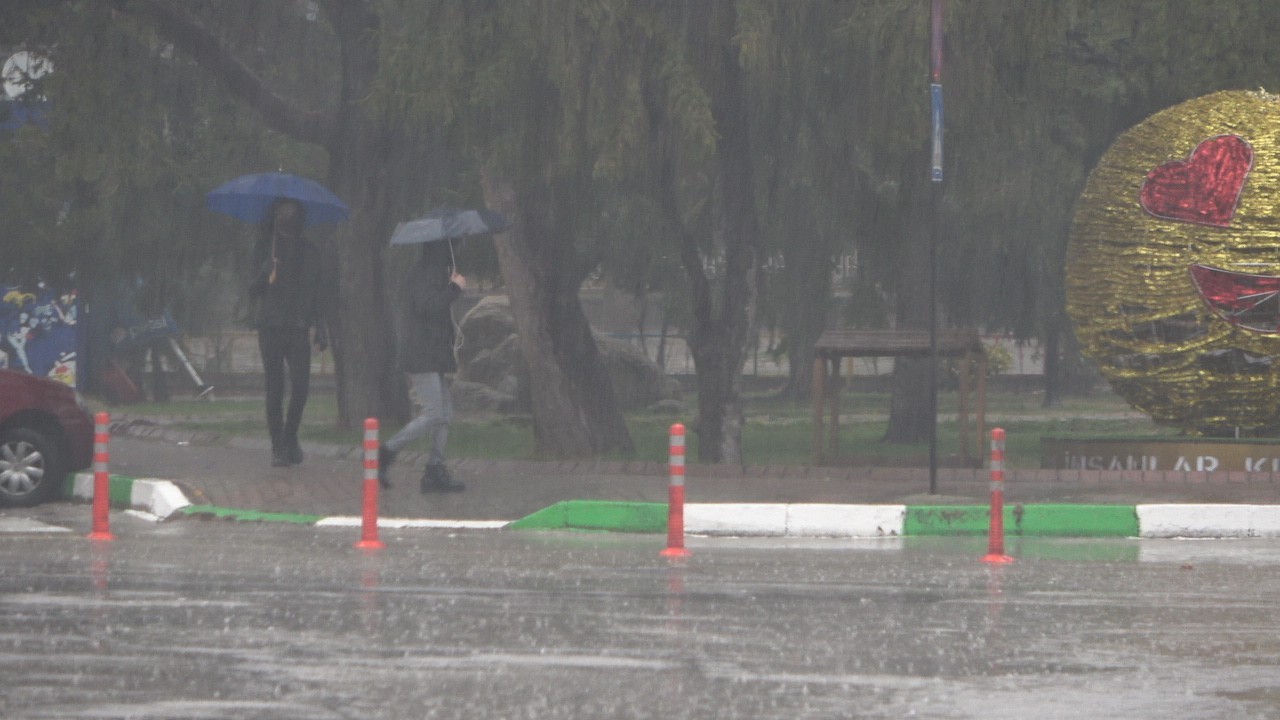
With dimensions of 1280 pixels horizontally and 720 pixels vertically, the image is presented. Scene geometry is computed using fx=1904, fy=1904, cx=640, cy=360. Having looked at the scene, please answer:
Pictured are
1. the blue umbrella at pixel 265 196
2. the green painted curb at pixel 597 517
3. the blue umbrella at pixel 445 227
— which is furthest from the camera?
the blue umbrella at pixel 265 196

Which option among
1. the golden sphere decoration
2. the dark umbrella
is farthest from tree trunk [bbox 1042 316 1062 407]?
the dark umbrella

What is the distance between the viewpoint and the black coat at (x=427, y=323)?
13867 millimetres

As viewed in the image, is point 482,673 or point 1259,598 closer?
point 482,673

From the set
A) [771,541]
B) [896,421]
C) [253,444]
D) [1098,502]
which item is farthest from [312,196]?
[896,421]

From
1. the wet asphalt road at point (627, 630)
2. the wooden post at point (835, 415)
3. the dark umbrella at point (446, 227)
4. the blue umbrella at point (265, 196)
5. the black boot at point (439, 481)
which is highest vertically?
the blue umbrella at point (265, 196)

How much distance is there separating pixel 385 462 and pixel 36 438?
8.45 ft

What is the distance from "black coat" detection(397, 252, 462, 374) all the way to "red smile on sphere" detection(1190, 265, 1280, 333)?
633cm

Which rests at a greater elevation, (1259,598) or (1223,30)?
(1223,30)

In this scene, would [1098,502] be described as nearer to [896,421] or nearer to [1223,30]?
[1223,30]

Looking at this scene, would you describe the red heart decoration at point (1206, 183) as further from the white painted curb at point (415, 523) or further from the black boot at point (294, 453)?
the black boot at point (294, 453)

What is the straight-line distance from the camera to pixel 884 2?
52.6ft

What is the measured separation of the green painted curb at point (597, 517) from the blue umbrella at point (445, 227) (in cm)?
A: 232

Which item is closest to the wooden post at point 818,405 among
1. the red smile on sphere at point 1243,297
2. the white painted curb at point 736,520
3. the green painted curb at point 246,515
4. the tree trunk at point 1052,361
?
the red smile on sphere at point 1243,297

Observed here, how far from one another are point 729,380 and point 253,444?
6.09 meters
